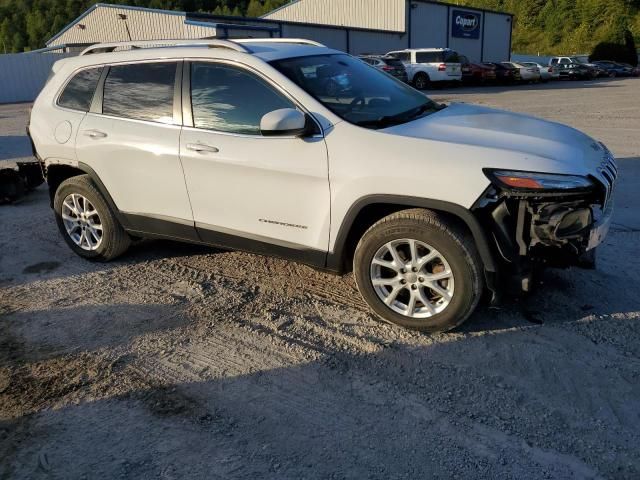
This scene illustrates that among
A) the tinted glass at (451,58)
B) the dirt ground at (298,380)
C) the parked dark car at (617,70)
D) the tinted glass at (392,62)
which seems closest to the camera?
the dirt ground at (298,380)

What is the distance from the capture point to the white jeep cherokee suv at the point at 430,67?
27703mm

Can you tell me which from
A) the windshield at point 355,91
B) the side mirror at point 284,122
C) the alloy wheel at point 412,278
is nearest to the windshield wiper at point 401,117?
the windshield at point 355,91

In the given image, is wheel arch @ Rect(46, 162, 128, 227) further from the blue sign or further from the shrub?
the shrub

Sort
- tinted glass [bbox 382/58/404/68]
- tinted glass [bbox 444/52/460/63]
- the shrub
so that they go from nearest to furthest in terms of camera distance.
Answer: tinted glass [bbox 382/58/404/68] → tinted glass [bbox 444/52/460/63] → the shrub

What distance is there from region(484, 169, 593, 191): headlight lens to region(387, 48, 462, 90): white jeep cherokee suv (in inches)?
1006

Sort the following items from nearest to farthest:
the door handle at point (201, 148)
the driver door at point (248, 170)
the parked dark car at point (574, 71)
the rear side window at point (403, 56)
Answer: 1. the driver door at point (248, 170)
2. the door handle at point (201, 148)
3. the rear side window at point (403, 56)
4. the parked dark car at point (574, 71)

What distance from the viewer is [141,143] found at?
443 centimetres

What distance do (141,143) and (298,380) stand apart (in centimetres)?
230

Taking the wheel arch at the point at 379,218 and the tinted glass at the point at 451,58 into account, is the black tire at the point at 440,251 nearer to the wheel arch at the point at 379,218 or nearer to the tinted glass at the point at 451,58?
the wheel arch at the point at 379,218

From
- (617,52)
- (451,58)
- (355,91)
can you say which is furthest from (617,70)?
(355,91)

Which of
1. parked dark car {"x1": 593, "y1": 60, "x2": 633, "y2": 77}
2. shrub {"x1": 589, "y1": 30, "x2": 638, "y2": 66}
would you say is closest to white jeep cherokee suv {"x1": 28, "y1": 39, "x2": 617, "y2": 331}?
parked dark car {"x1": 593, "y1": 60, "x2": 633, "y2": 77}

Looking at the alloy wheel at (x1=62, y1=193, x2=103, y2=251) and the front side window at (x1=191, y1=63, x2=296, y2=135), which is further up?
the front side window at (x1=191, y1=63, x2=296, y2=135)

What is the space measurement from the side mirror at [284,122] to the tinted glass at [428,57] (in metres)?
26.2

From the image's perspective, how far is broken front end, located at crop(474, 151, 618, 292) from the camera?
3262 millimetres
